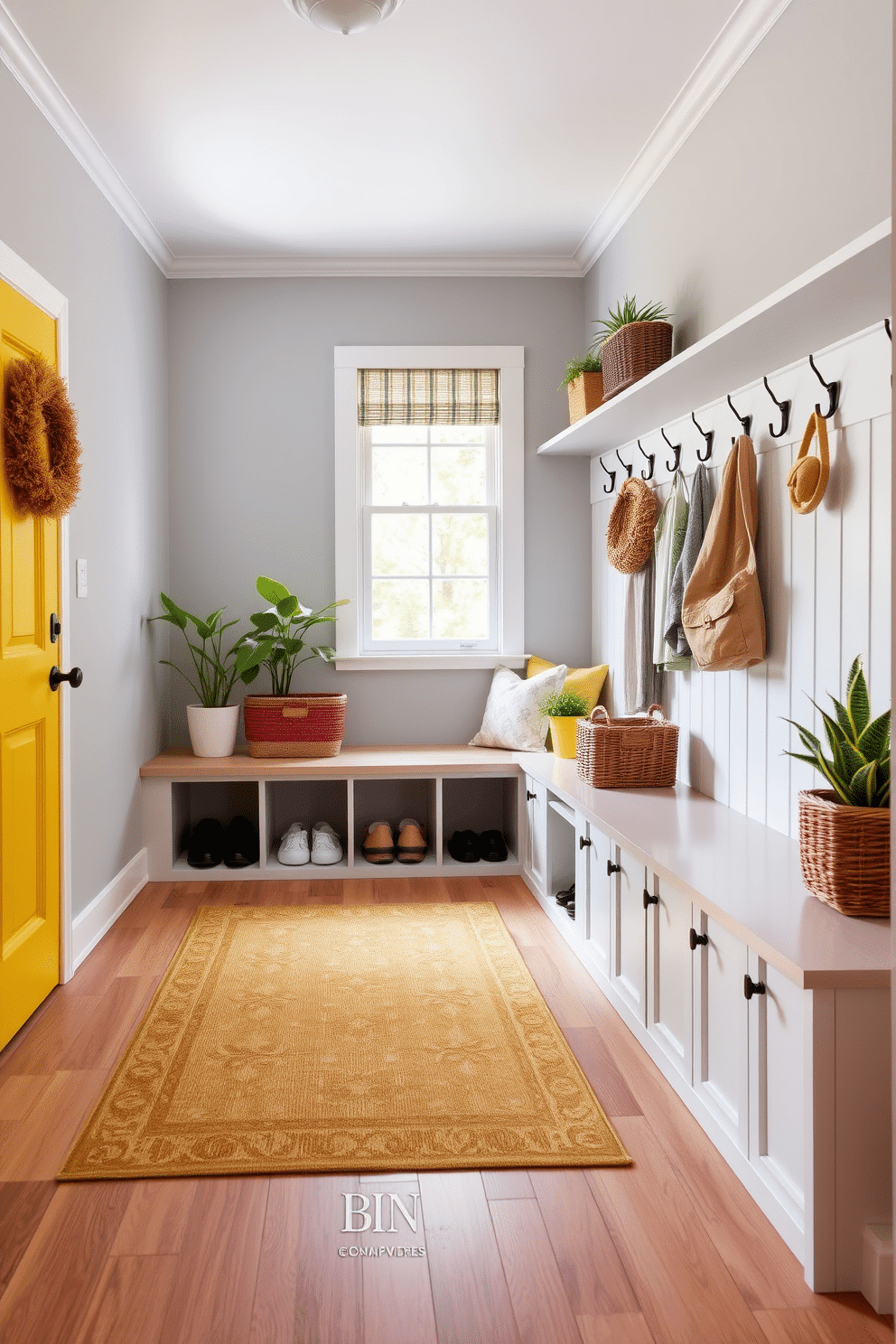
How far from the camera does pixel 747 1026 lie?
6.42ft

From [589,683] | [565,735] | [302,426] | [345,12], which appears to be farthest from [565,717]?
[345,12]

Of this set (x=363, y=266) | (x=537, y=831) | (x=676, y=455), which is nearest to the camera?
(x=676, y=455)

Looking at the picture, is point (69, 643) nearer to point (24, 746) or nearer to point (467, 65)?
point (24, 746)

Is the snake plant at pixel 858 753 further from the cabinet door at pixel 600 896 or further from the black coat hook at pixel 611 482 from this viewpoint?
the black coat hook at pixel 611 482

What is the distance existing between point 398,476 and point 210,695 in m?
1.32

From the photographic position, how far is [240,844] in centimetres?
445

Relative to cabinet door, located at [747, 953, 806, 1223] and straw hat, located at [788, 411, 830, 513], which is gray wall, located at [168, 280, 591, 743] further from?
cabinet door, located at [747, 953, 806, 1223]

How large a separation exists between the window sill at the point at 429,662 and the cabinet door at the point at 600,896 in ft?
5.51

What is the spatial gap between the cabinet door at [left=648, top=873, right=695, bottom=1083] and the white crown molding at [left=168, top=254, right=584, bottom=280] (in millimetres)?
3163

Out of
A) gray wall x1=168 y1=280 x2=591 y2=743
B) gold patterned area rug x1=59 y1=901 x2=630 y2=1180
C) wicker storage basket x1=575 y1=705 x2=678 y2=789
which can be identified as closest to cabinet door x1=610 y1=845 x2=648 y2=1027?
gold patterned area rug x1=59 y1=901 x2=630 y2=1180

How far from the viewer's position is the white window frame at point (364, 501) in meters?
4.73

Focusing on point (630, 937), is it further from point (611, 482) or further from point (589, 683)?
point (611, 482)

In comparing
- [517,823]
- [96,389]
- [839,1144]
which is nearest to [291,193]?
[96,389]

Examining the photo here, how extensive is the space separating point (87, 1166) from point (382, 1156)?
581 millimetres
